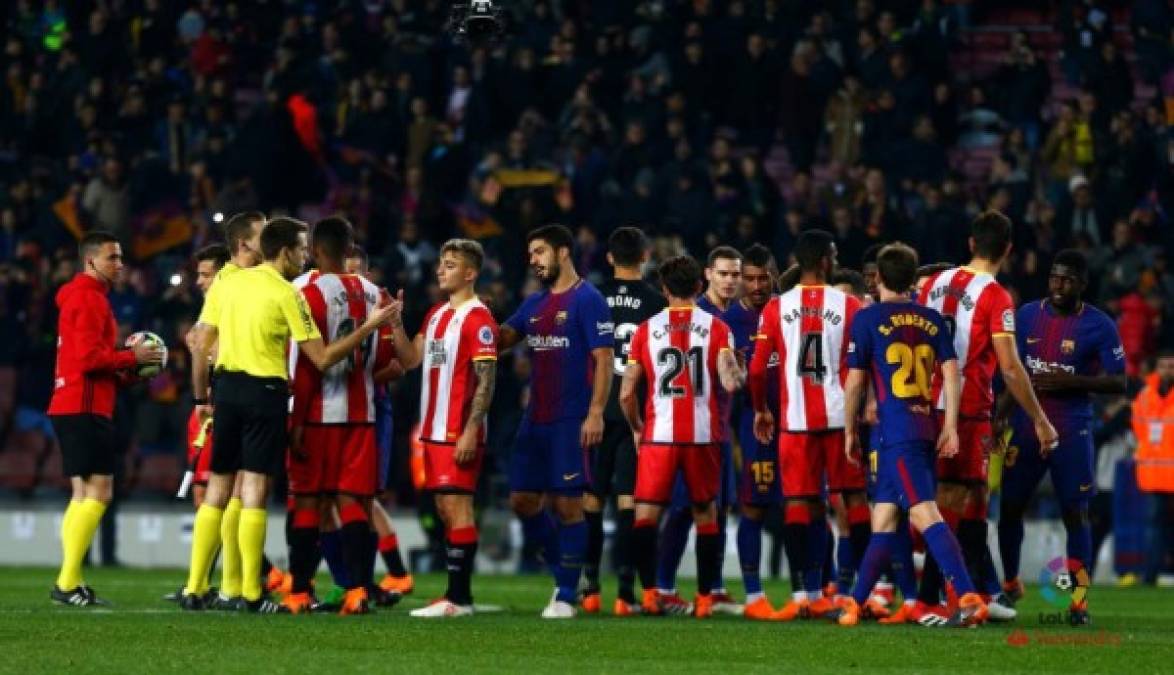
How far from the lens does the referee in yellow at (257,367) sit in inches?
537

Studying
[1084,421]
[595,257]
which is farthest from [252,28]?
[1084,421]

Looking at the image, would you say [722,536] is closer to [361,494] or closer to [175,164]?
[361,494]

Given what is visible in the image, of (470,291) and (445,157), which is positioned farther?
(445,157)

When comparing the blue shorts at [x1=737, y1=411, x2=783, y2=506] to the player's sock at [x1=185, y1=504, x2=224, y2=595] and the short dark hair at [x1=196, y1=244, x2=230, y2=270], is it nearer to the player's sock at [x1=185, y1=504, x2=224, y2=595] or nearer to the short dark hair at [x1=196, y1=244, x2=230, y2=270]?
the player's sock at [x1=185, y1=504, x2=224, y2=595]

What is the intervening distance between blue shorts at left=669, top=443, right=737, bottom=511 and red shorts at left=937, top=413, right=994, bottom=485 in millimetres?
1535

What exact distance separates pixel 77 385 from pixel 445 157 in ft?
35.7

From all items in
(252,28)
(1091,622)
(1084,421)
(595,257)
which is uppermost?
(252,28)

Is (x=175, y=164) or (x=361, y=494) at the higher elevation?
(x=175, y=164)

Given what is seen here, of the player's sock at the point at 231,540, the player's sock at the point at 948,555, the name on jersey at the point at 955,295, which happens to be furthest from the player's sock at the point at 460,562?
the name on jersey at the point at 955,295

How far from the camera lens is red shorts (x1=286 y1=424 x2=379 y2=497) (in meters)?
13.9

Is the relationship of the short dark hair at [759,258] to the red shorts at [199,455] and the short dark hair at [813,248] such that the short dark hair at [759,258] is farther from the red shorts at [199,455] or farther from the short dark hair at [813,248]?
the red shorts at [199,455]

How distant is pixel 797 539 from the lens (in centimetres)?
1444

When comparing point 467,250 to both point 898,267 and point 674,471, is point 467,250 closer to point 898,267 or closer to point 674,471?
point 674,471

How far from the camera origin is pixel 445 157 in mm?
25469
